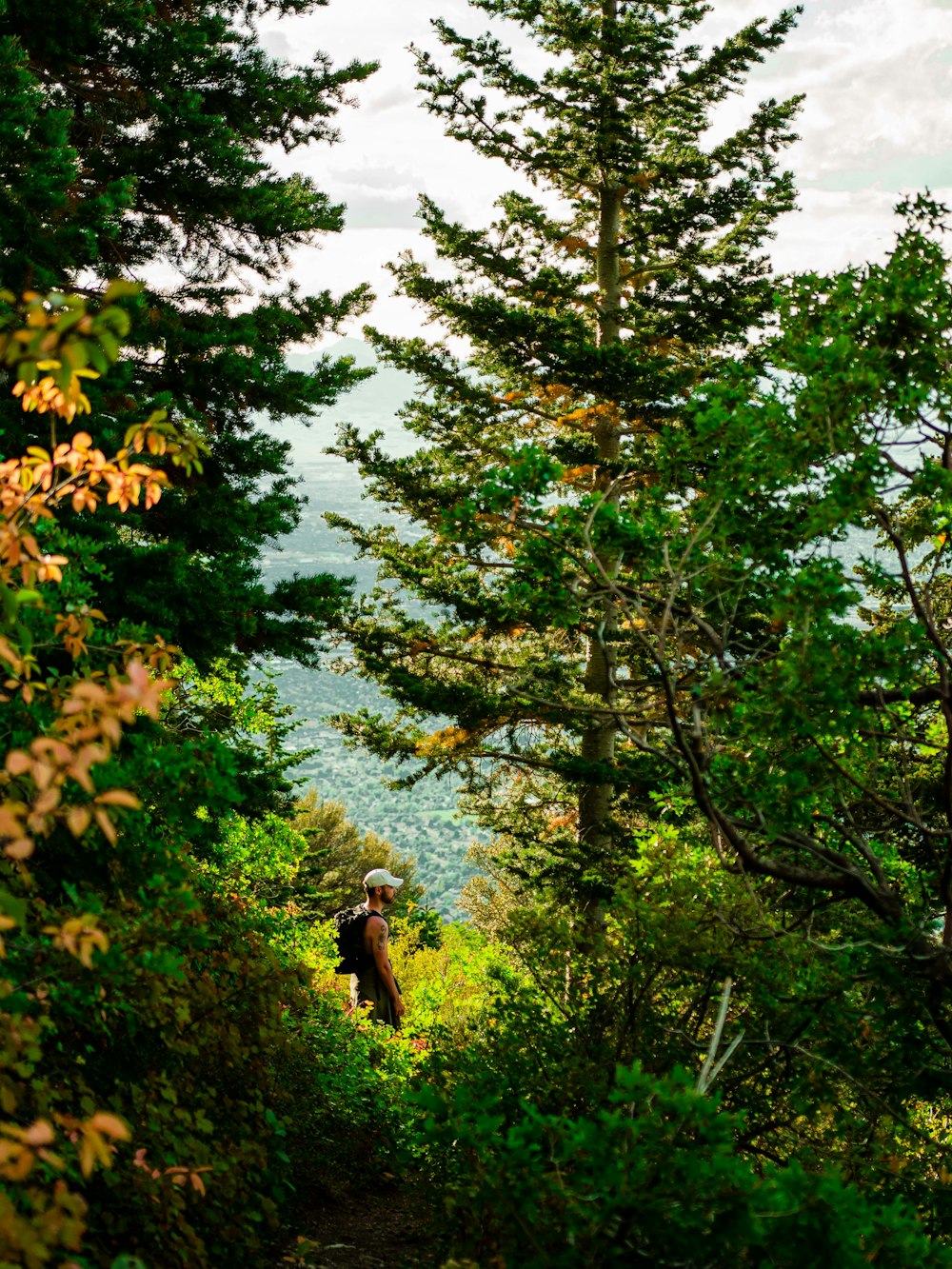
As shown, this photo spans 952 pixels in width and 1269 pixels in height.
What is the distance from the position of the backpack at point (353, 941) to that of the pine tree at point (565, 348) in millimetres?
3116

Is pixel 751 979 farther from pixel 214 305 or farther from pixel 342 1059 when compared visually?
pixel 214 305

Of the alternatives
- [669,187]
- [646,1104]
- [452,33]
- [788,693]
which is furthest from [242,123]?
[646,1104]

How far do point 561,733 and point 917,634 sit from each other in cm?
1028

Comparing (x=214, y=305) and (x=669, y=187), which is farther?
(x=669, y=187)

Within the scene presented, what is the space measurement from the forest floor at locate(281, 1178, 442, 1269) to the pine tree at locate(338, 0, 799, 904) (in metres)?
4.78

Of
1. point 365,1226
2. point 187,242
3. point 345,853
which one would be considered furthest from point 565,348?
point 345,853

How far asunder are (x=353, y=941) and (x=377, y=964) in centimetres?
33

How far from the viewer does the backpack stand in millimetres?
8469

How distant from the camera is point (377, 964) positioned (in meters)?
8.57

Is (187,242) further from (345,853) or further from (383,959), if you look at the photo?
(345,853)

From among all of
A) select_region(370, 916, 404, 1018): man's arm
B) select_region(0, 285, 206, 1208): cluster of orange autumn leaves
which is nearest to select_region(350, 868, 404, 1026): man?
select_region(370, 916, 404, 1018): man's arm

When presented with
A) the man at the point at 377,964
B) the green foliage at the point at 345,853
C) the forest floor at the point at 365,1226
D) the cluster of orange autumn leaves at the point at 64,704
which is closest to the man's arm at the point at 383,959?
the man at the point at 377,964

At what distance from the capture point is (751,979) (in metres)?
4.83

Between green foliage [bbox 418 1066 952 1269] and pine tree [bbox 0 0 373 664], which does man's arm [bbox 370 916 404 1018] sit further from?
green foliage [bbox 418 1066 952 1269]
